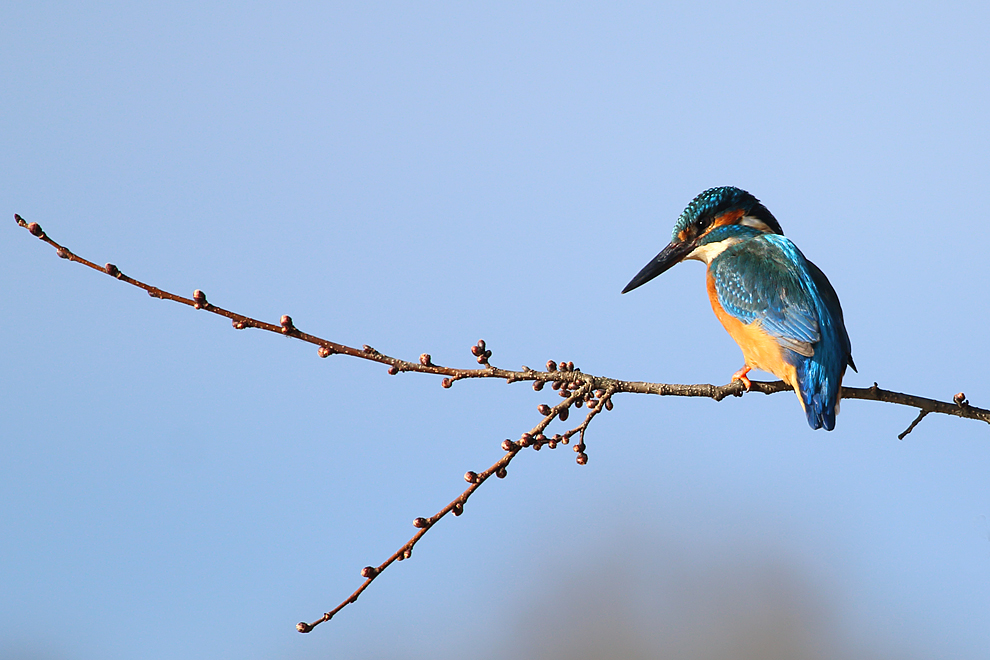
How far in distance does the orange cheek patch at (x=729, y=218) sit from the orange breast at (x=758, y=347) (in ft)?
1.25

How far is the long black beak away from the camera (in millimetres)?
3670

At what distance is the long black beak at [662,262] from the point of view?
12.0 feet

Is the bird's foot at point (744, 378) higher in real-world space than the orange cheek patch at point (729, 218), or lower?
lower

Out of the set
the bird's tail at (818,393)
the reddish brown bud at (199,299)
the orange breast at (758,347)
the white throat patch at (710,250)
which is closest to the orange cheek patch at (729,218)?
the white throat patch at (710,250)

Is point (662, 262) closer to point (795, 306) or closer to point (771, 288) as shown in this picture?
point (771, 288)

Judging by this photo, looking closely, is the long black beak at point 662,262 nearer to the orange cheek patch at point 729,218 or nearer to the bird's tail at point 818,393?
the orange cheek patch at point 729,218

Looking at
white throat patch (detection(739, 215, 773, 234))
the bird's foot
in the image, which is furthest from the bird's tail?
white throat patch (detection(739, 215, 773, 234))

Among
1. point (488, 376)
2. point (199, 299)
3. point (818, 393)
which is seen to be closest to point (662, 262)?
point (818, 393)

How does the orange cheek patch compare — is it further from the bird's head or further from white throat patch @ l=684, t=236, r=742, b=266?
white throat patch @ l=684, t=236, r=742, b=266

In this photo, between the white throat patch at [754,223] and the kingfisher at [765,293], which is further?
the white throat patch at [754,223]

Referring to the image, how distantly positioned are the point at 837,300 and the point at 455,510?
2.11 m

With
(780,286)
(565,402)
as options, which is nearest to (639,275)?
(780,286)

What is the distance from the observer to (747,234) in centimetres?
361

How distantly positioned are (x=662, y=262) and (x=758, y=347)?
72 cm
